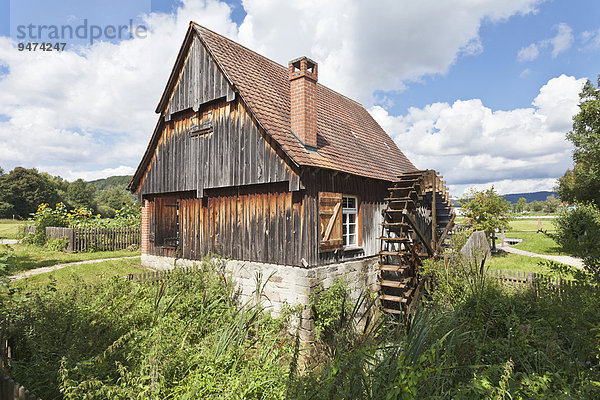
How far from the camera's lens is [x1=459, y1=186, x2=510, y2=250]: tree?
55.8ft

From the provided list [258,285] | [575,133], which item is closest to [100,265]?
[258,285]

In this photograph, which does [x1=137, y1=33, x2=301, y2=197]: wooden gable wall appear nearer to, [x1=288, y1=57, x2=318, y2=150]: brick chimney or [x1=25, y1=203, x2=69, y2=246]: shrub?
[x1=288, y1=57, x2=318, y2=150]: brick chimney

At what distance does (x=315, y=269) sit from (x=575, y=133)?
22.9 metres

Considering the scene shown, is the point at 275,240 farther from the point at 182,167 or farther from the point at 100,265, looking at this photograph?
the point at 100,265

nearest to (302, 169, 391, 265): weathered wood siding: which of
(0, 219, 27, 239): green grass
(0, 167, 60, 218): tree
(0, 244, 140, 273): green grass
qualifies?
(0, 244, 140, 273): green grass

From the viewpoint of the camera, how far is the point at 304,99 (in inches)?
330

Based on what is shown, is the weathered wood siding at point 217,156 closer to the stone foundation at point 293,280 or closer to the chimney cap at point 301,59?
the chimney cap at point 301,59

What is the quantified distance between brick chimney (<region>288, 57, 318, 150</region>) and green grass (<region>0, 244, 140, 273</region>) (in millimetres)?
11359

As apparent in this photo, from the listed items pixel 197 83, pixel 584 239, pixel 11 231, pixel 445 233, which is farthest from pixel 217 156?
pixel 11 231

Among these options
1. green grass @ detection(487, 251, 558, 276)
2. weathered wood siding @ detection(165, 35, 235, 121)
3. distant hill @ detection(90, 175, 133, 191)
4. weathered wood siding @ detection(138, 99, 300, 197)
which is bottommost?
green grass @ detection(487, 251, 558, 276)

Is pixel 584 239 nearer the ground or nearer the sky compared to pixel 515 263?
nearer the sky

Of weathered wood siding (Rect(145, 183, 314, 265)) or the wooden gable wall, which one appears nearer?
weathered wood siding (Rect(145, 183, 314, 265))

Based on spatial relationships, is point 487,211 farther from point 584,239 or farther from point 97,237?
point 97,237

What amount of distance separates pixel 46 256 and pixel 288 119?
515 inches
